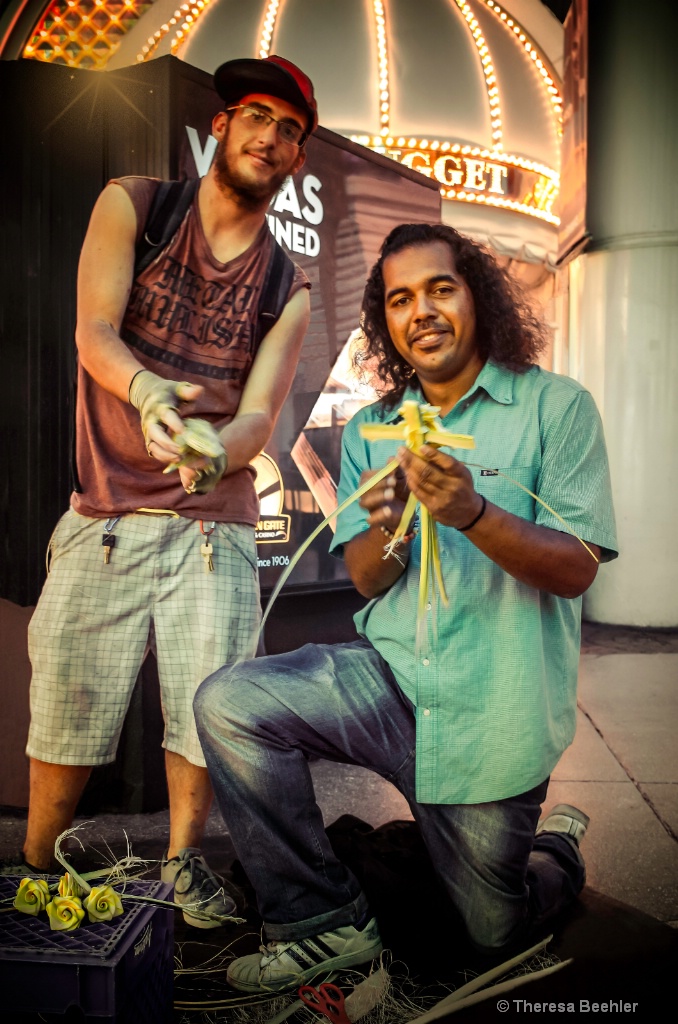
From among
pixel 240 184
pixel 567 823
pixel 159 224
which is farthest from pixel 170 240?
A: pixel 567 823

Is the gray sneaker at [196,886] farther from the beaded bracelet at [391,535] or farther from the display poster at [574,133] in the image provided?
the display poster at [574,133]

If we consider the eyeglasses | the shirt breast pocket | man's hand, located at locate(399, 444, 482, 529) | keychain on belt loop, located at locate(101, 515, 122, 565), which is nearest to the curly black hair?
the shirt breast pocket

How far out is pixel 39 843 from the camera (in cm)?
210

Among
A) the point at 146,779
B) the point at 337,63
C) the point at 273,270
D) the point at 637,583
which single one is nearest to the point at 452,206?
the point at 337,63

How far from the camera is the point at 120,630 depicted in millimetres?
2154

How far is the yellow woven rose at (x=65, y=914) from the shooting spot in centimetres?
139

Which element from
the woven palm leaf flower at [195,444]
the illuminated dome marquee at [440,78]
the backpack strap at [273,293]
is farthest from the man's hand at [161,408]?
the illuminated dome marquee at [440,78]

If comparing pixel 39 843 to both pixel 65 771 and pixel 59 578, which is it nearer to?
pixel 65 771

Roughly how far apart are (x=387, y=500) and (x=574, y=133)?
3.96 m

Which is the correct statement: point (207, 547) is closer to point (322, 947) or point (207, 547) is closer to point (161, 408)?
point (161, 408)

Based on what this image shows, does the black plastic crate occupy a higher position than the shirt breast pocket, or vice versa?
the shirt breast pocket

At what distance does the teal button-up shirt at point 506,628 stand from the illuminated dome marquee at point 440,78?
10.4 ft

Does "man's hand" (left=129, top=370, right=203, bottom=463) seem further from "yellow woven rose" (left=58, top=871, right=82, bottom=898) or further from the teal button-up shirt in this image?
"yellow woven rose" (left=58, top=871, right=82, bottom=898)

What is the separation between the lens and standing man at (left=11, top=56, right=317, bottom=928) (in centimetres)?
209
